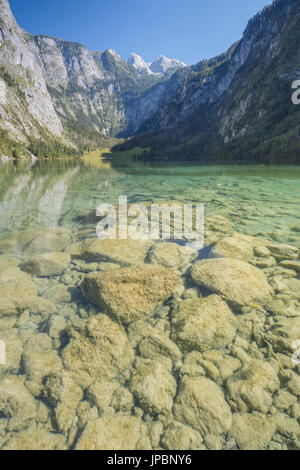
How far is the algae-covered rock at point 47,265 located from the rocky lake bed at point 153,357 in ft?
0.19

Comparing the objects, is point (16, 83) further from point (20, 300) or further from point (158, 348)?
point (158, 348)

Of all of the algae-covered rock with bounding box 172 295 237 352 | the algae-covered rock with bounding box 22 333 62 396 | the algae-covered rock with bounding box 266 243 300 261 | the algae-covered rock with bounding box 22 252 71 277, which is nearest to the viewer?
the algae-covered rock with bounding box 22 333 62 396

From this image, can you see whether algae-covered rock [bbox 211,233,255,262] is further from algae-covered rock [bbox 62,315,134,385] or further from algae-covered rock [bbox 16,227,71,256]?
algae-covered rock [bbox 16,227,71,256]

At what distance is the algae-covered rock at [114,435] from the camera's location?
2.84 metres

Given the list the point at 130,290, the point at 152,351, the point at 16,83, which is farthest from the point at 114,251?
the point at 16,83

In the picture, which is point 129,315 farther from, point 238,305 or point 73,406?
point 238,305

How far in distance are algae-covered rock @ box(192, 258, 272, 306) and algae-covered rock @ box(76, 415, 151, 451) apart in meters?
Answer: 3.13

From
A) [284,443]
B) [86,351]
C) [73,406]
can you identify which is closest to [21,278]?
[86,351]

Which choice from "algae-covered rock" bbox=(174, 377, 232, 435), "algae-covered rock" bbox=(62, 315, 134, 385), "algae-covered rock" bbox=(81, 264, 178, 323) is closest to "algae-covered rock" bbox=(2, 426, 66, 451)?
"algae-covered rock" bbox=(62, 315, 134, 385)

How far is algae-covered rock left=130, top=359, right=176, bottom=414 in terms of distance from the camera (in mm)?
3248

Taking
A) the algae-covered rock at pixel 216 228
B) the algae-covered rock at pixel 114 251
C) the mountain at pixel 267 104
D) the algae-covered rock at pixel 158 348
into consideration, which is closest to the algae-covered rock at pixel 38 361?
the algae-covered rock at pixel 158 348

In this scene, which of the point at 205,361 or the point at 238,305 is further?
the point at 238,305

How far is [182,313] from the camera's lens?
4.83 meters
